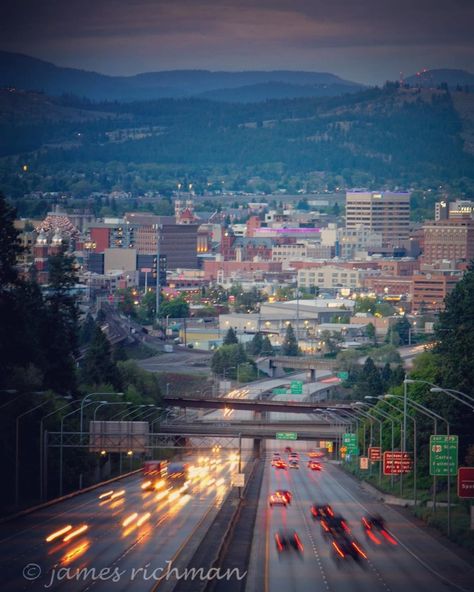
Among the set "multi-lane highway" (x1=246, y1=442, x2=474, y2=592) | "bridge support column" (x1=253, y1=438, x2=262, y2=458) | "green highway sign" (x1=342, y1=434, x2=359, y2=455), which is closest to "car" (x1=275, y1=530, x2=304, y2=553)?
"multi-lane highway" (x1=246, y1=442, x2=474, y2=592)

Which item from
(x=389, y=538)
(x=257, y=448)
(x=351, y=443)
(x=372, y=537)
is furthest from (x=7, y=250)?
(x=257, y=448)

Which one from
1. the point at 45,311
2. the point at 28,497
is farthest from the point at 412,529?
the point at 45,311

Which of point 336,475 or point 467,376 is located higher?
point 467,376

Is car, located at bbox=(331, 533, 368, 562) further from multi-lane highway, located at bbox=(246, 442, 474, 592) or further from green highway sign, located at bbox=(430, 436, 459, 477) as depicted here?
green highway sign, located at bbox=(430, 436, 459, 477)

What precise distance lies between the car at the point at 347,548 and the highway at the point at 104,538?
4926mm

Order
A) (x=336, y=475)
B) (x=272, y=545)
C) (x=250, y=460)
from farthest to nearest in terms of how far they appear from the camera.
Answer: (x=250, y=460)
(x=336, y=475)
(x=272, y=545)

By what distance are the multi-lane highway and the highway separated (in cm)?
287

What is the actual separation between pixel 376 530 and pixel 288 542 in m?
7.82

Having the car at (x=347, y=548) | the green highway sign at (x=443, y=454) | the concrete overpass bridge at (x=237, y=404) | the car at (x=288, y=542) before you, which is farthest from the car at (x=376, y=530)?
the concrete overpass bridge at (x=237, y=404)

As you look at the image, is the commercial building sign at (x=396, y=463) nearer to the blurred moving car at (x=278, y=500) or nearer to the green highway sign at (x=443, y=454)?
the blurred moving car at (x=278, y=500)

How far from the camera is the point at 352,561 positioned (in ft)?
190

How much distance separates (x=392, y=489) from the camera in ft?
319

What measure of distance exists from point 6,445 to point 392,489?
24123 millimetres

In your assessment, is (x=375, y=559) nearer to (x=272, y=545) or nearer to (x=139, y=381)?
(x=272, y=545)
